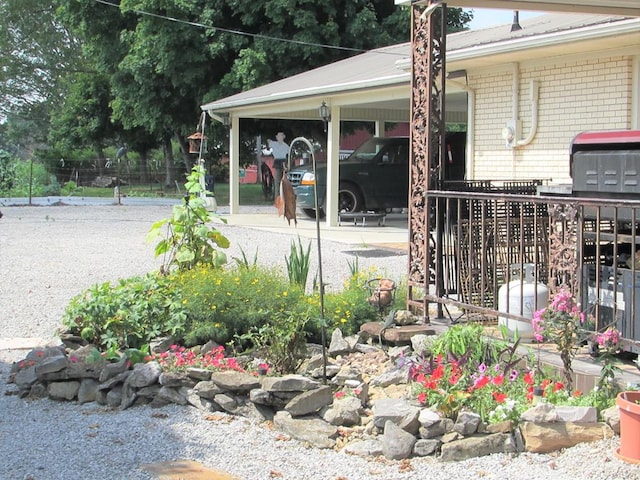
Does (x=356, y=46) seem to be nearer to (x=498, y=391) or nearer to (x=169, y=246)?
(x=169, y=246)

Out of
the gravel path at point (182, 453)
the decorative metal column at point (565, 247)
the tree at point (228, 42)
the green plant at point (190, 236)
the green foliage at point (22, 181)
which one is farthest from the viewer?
the green foliage at point (22, 181)

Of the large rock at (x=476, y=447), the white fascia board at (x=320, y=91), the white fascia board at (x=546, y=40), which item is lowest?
the large rock at (x=476, y=447)

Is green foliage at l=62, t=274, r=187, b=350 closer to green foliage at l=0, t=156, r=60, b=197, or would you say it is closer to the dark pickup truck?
the dark pickup truck

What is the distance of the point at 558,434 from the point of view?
470 centimetres

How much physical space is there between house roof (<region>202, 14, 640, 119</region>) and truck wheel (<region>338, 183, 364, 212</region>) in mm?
2148

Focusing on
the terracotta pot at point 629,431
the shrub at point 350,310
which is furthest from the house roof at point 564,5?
the terracotta pot at point 629,431

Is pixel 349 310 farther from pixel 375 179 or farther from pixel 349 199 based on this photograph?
pixel 349 199

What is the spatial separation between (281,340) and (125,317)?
1.40 metres

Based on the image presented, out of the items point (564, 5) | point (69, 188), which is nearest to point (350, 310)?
point (564, 5)

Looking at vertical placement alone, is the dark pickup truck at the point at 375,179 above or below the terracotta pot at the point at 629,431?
above

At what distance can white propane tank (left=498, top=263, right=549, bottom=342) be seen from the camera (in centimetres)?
614

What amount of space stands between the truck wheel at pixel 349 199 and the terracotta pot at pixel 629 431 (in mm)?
15398

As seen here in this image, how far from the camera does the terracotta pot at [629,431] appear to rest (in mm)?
4340

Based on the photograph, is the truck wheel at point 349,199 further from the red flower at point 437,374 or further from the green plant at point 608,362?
the green plant at point 608,362
